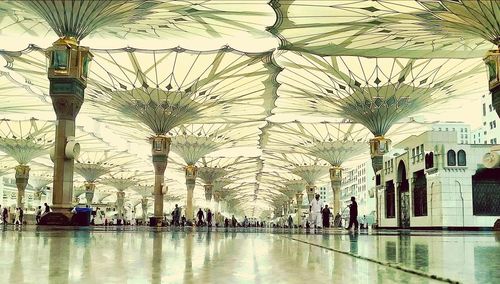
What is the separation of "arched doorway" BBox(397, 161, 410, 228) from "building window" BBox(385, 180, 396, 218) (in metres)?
1.65

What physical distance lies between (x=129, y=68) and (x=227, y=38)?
7.49 meters

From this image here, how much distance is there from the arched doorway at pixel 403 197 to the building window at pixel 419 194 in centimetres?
161

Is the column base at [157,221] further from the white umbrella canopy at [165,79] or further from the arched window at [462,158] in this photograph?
the arched window at [462,158]

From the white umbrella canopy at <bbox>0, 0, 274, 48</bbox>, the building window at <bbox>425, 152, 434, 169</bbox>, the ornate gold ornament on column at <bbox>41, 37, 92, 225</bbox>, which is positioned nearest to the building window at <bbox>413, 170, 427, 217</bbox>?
the building window at <bbox>425, 152, 434, 169</bbox>

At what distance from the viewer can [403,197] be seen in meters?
41.7

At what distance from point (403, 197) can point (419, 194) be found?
355 cm

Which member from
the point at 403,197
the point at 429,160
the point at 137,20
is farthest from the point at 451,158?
the point at 137,20

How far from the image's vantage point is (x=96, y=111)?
47438mm

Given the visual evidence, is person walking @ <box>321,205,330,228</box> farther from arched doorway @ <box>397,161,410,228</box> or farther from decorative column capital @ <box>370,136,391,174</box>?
arched doorway @ <box>397,161,410,228</box>

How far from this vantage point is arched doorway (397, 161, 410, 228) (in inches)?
1604

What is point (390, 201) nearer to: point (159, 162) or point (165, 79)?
point (159, 162)

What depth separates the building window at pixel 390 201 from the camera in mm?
43969

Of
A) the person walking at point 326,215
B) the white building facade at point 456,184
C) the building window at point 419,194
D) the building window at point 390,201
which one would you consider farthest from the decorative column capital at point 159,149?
the building window at point 390,201

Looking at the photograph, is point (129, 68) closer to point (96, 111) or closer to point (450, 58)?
point (96, 111)
